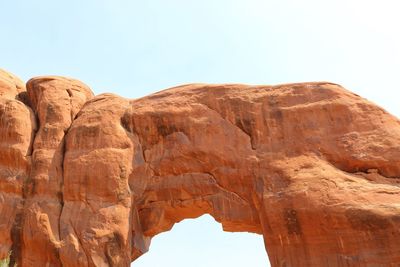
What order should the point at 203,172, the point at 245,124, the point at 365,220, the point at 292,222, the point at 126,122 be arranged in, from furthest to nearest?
the point at 126,122, the point at 245,124, the point at 203,172, the point at 292,222, the point at 365,220

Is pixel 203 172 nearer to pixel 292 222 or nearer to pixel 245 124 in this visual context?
pixel 245 124

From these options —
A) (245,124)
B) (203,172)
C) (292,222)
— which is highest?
(245,124)

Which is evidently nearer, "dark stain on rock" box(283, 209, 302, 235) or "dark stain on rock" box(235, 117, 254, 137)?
"dark stain on rock" box(283, 209, 302, 235)

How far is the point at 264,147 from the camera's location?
735 inches

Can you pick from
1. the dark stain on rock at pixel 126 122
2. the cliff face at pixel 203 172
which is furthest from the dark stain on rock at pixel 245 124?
the dark stain on rock at pixel 126 122

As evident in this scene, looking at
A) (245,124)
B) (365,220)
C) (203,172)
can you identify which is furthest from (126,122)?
(365,220)

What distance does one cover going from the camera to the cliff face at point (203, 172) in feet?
55.0

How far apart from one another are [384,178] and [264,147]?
408cm

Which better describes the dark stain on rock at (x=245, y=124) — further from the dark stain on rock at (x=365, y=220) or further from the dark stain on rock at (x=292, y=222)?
the dark stain on rock at (x=365, y=220)

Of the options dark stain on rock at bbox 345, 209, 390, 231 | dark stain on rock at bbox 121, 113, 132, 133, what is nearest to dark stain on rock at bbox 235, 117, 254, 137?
dark stain on rock at bbox 121, 113, 132, 133

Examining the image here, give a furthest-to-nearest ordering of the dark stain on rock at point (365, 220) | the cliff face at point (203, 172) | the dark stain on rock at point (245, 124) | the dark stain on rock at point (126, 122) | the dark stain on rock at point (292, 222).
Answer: the dark stain on rock at point (126, 122) → the dark stain on rock at point (245, 124) → the dark stain on rock at point (292, 222) → the cliff face at point (203, 172) → the dark stain on rock at point (365, 220)

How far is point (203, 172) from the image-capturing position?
19.1 metres

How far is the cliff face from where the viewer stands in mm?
16766

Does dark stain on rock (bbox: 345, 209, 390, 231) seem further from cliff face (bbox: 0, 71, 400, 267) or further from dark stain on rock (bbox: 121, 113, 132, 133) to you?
dark stain on rock (bbox: 121, 113, 132, 133)
